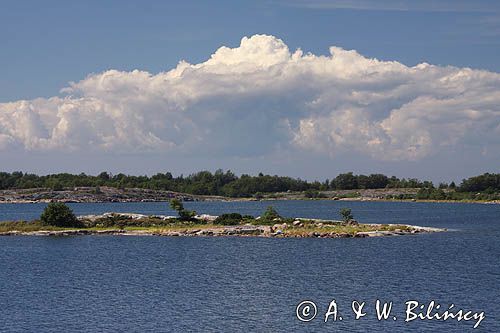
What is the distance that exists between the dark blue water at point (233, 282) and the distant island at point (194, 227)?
19.0 feet

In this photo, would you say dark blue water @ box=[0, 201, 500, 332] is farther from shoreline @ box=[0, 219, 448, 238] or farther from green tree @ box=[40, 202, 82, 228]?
green tree @ box=[40, 202, 82, 228]

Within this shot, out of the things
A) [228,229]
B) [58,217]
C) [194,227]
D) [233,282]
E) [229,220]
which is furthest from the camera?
[229,220]

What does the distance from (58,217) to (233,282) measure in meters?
60.5

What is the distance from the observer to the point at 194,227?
117 meters

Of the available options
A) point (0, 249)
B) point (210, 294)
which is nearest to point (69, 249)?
point (0, 249)

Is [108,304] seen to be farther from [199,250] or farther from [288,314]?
[199,250]

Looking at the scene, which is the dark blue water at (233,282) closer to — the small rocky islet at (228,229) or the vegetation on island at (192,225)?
the small rocky islet at (228,229)

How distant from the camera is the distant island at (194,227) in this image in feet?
359

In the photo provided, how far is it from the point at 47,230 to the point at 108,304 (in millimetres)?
63158

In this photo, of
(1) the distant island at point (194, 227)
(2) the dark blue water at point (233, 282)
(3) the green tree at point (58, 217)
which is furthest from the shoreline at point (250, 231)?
(2) the dark blue water at point (233, 282)

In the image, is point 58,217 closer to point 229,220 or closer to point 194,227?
point 194,227

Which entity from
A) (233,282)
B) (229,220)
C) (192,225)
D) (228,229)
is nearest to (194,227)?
(192,225)

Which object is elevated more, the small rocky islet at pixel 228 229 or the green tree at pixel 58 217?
the green tree at pixel 58 217

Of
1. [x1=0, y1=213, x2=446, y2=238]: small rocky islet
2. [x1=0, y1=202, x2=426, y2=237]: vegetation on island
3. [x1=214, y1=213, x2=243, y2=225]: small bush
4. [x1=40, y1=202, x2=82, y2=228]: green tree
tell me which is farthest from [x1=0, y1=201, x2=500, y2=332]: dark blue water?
[x1=214, y1=213, x2=243, y2=225]: small bush
